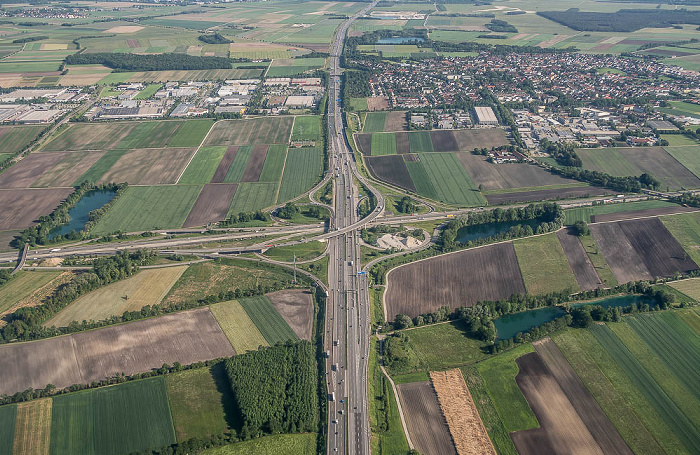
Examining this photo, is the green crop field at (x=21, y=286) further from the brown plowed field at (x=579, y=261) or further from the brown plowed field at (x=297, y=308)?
the brown plowed field at (x=579, y=261)

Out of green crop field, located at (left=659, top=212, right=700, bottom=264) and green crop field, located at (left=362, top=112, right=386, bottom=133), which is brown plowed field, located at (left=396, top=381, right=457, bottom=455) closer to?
green crop field, located at (left=659, top=212, right=700, bottom=264)

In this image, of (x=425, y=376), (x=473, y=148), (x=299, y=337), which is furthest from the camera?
(x=473, y=148)

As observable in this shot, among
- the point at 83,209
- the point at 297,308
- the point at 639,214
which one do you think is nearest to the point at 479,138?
the point at 639,214

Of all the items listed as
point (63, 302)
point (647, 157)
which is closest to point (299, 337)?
point (63, 302)

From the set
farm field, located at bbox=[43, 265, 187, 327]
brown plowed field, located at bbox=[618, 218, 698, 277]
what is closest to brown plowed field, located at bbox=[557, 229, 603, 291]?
brown plowed field, located at bbox=[618, 218, 698, 277]

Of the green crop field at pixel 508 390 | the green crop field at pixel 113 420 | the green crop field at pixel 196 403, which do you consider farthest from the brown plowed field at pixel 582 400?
the green crop field at pixel 113 420

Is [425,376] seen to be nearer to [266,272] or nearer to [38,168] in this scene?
[266,272]
